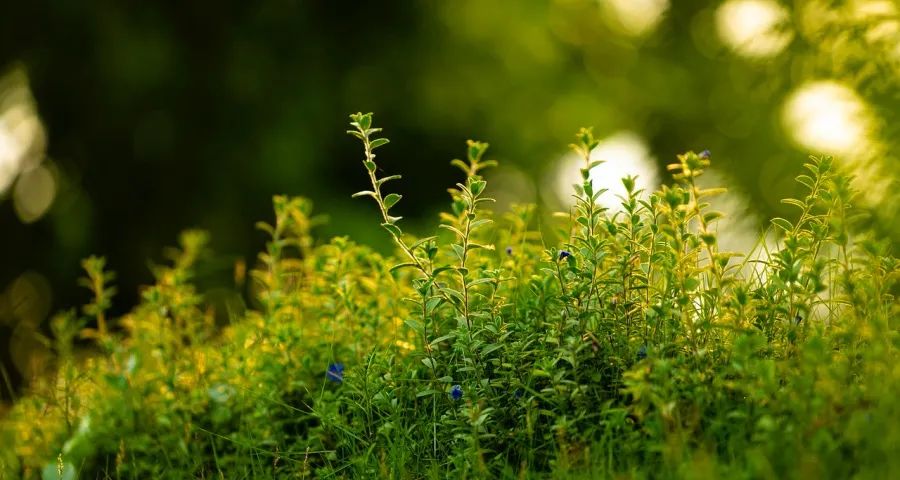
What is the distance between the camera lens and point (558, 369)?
275 centimetres

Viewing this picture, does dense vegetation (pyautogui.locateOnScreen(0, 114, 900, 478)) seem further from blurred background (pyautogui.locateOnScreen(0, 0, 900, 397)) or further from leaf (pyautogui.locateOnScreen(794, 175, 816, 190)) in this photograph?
blurred background (pyautogui.locateOnScreen(0, 0, 900, 397))

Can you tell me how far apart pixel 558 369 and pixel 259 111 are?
21.1ft

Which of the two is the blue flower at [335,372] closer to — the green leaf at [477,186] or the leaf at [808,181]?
the green leaf at [477,186]

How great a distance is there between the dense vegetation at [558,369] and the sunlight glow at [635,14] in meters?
5.73

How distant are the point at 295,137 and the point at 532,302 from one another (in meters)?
5.83

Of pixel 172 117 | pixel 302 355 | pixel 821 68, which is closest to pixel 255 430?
pixel 302 355

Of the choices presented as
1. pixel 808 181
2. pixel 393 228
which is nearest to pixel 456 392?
pixel 393 228

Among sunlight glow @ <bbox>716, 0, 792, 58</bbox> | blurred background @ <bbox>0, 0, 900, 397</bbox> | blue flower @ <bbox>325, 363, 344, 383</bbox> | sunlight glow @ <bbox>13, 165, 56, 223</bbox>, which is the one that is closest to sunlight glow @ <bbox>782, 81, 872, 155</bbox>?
sunlight glow @ <bbox>716, 0, 792, 58</bbox>

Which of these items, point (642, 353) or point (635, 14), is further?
point (635, 14)

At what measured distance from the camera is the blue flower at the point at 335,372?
3147mm

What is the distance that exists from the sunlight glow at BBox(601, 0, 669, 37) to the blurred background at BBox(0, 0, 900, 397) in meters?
0.04

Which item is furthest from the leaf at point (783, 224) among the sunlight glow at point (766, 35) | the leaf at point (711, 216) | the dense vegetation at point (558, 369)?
the sunlight glow at point (766, 35)

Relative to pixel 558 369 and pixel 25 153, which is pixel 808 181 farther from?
pixel 25 153

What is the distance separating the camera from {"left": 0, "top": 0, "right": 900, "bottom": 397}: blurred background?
843 centimetres
